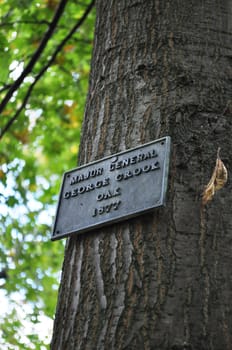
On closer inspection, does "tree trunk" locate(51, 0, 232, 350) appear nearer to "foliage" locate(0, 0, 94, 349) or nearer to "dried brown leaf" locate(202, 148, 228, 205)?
"dried brown leaf" locate(202, 148, 228, 205)

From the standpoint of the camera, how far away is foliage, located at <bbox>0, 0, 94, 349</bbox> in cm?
516

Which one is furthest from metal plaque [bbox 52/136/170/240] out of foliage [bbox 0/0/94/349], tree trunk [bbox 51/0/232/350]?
foliage [bbox 0/0/94/349]

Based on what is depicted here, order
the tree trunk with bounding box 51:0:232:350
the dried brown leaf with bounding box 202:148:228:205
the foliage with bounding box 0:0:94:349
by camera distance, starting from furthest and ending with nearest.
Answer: the foliage with bounding box 0:0:94:349 → the dried brown leaf with bounding box 202:148:228:205 → the tree trunk with bounding box 51:0:232:350

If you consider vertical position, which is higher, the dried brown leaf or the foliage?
the foliage

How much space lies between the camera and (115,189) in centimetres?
189

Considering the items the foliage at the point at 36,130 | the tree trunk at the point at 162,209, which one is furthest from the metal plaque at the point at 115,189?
the foliage at the point at 36,130

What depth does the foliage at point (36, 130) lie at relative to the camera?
516 cm

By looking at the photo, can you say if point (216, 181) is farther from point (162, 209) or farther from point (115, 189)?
point (115, 189)

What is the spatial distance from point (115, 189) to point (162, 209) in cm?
22

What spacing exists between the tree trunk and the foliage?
7.55 ft

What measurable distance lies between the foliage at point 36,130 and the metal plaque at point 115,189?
8.28 feet

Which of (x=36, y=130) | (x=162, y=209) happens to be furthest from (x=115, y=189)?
(x=36, y=130)

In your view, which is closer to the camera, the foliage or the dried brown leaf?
the dried brown leaf

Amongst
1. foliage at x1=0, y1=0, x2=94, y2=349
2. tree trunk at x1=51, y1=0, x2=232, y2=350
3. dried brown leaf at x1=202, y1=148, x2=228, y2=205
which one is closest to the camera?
tree trunk at x1=51, y1=0, x2=232, y2=350
